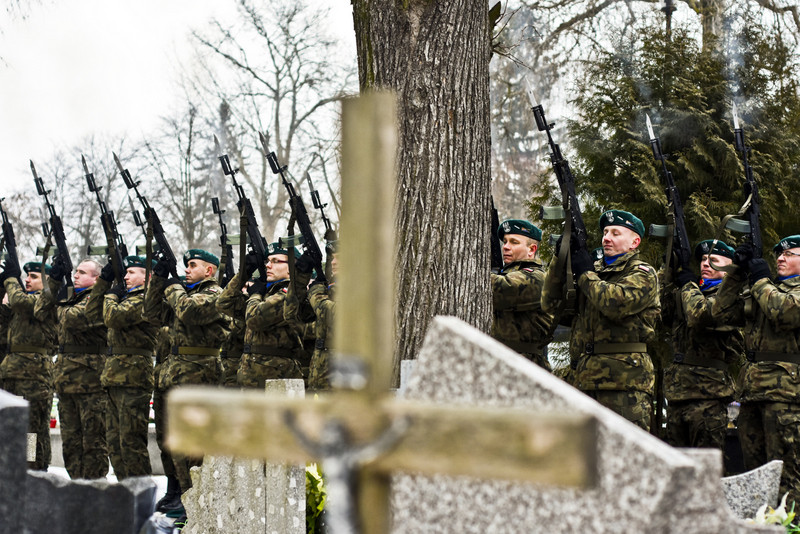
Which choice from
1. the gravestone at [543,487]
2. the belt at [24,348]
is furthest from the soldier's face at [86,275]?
the gravestone at [543,487]

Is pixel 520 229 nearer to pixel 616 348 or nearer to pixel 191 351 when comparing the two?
pixel 616 348

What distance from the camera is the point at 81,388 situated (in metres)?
8.98

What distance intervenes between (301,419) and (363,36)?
3.69 meters

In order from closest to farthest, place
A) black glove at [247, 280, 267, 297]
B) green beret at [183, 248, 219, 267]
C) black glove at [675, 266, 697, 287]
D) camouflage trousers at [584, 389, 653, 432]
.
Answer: camouflage trousers at [584, 389, 653, 432] → black glove at [675, 266, 697, 287] → black glove at [247, 280, 267, 297] → green beret at [183, 248, 219, 267]

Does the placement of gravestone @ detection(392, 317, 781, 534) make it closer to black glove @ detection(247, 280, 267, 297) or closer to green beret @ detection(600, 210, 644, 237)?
green beret @ detection(600, 210, 644, 237)

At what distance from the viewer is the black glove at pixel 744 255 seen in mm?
6148

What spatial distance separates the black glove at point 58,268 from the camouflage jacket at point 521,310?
5099 mm

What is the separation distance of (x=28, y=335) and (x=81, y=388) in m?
1.39

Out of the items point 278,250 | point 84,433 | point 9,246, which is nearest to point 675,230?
point 278,250

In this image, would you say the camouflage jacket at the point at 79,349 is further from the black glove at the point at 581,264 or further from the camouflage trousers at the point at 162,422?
the black glove at the point at 581,264

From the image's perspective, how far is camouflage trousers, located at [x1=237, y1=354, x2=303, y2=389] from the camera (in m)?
8.02

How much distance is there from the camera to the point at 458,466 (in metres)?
1.24

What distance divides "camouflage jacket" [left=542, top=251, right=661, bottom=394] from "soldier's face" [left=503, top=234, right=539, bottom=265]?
0.61m

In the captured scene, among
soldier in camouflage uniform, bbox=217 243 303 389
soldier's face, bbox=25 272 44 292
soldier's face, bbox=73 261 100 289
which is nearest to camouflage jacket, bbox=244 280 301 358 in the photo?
soldier in camouflage uniform, bbox=217 243 303 389
